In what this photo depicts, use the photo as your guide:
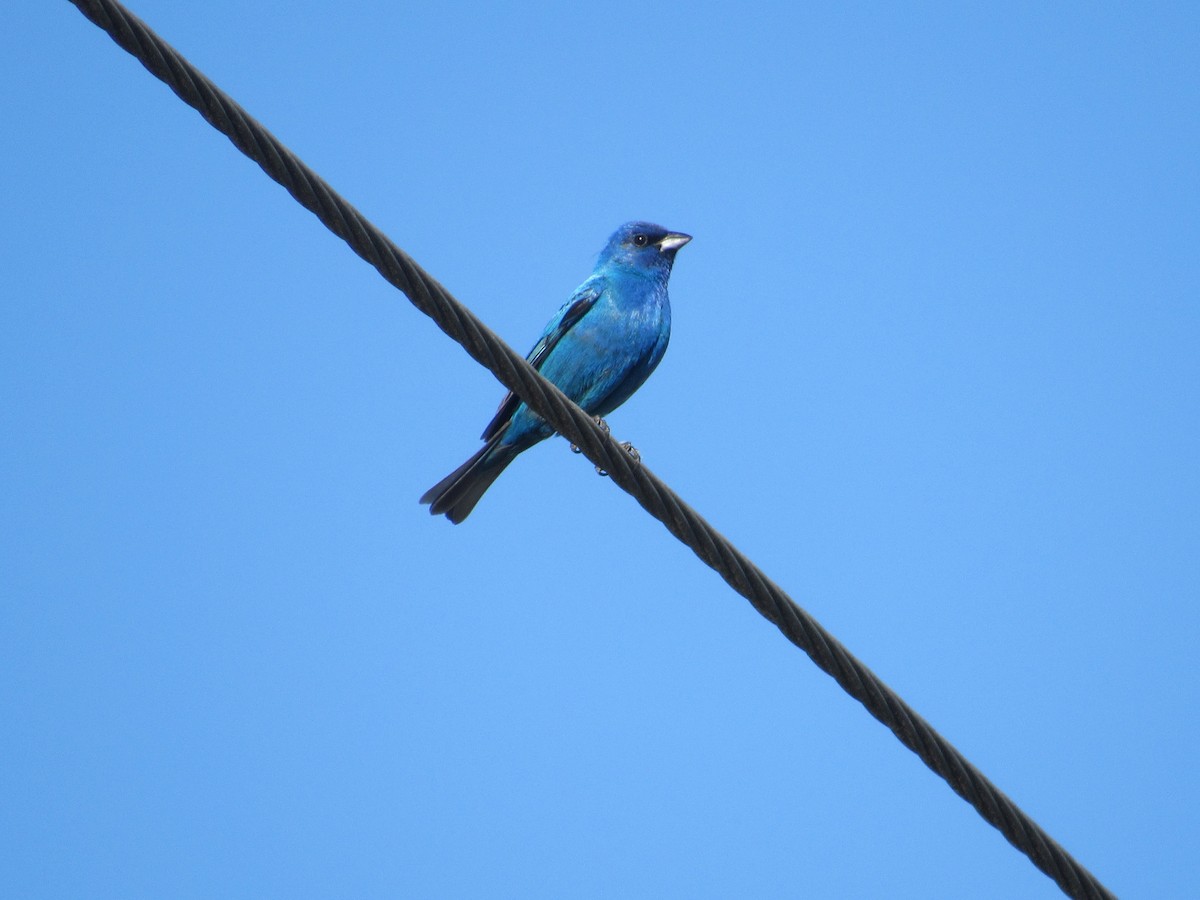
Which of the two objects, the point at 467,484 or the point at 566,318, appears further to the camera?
the point at 566,318

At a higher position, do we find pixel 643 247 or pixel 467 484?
pixel 643 247

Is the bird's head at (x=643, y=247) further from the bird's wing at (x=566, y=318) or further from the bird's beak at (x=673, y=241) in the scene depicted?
the bird's wing at (x=566, y=318)

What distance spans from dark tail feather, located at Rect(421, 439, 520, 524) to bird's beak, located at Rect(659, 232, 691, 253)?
196 centimetres

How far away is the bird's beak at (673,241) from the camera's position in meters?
9.09

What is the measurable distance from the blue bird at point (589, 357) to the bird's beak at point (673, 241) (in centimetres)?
19

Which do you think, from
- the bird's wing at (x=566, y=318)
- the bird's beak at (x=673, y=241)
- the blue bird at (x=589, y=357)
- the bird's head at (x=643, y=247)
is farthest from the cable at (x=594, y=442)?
the bird's beak at (x=673, y=241)

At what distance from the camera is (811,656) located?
3604mm

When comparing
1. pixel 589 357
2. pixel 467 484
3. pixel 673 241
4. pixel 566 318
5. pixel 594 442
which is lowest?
pixel 594 442

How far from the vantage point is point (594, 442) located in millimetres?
3893

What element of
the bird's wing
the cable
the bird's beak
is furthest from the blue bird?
the cable

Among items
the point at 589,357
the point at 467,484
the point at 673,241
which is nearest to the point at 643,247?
the point at 673,241

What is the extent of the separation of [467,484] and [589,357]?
1.01m

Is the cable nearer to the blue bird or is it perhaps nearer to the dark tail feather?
the blue bird

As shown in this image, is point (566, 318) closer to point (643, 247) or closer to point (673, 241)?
point (643, 247)
